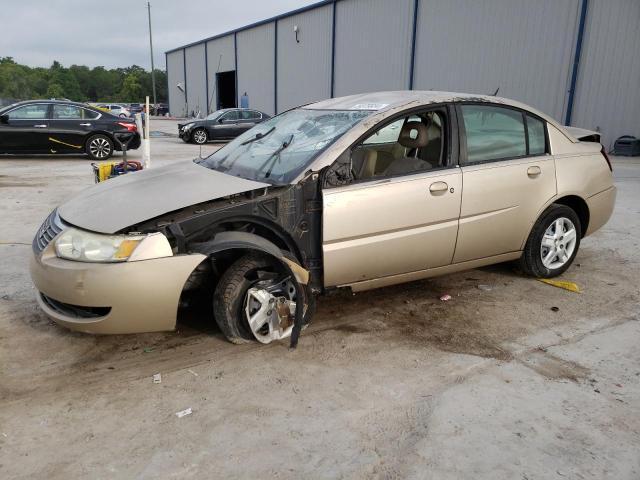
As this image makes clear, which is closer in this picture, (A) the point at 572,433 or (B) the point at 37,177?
(A) the point at 572,433

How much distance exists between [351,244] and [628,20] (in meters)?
14.6

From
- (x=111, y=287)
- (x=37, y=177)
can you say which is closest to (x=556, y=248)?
(x=111, y=287)

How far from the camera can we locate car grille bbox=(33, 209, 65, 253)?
10.5 ft

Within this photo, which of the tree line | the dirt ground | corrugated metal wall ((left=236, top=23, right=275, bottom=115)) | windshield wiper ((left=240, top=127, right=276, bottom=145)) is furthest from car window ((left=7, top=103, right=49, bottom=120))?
the tree line

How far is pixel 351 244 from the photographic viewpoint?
3.41 meters

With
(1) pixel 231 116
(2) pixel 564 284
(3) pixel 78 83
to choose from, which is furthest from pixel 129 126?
(3) pixel 78 83

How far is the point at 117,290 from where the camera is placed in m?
2.88

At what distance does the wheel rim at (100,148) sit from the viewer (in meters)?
12.5

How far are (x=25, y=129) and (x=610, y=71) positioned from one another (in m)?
15.1

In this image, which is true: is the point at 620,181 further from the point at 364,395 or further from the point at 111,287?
the point at 111,287

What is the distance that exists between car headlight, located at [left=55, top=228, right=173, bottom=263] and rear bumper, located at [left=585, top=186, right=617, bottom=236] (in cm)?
361

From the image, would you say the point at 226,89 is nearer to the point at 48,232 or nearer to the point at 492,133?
the point at 492,133

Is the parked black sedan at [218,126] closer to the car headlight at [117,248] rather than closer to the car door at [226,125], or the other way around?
the car door at [226,125]

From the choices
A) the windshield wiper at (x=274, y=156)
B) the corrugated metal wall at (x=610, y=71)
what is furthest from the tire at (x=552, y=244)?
the corrugated metal wall at (x=610, y=71)
